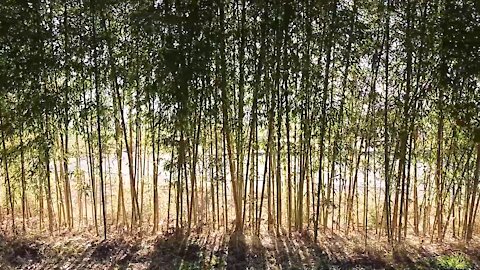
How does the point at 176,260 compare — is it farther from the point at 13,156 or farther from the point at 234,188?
the point at 13,156

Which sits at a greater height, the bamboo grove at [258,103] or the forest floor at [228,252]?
the bamboo grove at [258,103]

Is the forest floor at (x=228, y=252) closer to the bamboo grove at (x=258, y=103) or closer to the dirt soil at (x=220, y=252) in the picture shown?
the dirt soil at (x=220, y=252)

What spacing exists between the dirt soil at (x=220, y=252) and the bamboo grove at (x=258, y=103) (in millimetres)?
136

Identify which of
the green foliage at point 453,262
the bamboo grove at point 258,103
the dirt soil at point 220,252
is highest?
the bamboo grove at point 258,103

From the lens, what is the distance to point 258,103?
4.31 m

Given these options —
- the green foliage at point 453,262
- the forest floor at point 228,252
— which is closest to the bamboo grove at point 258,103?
the forest floor at point 228,252

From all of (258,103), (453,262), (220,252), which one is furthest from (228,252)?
(453,262)

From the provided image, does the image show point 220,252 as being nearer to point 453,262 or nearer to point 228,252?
point 228,252

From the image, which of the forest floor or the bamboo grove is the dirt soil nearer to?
the forest floor

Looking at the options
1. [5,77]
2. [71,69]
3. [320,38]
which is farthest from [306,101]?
[5,77]

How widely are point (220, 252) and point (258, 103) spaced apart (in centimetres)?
122

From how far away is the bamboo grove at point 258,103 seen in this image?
4.12 meters

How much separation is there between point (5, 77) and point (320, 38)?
248cm

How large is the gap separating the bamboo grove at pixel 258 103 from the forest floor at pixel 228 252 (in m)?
0.13
